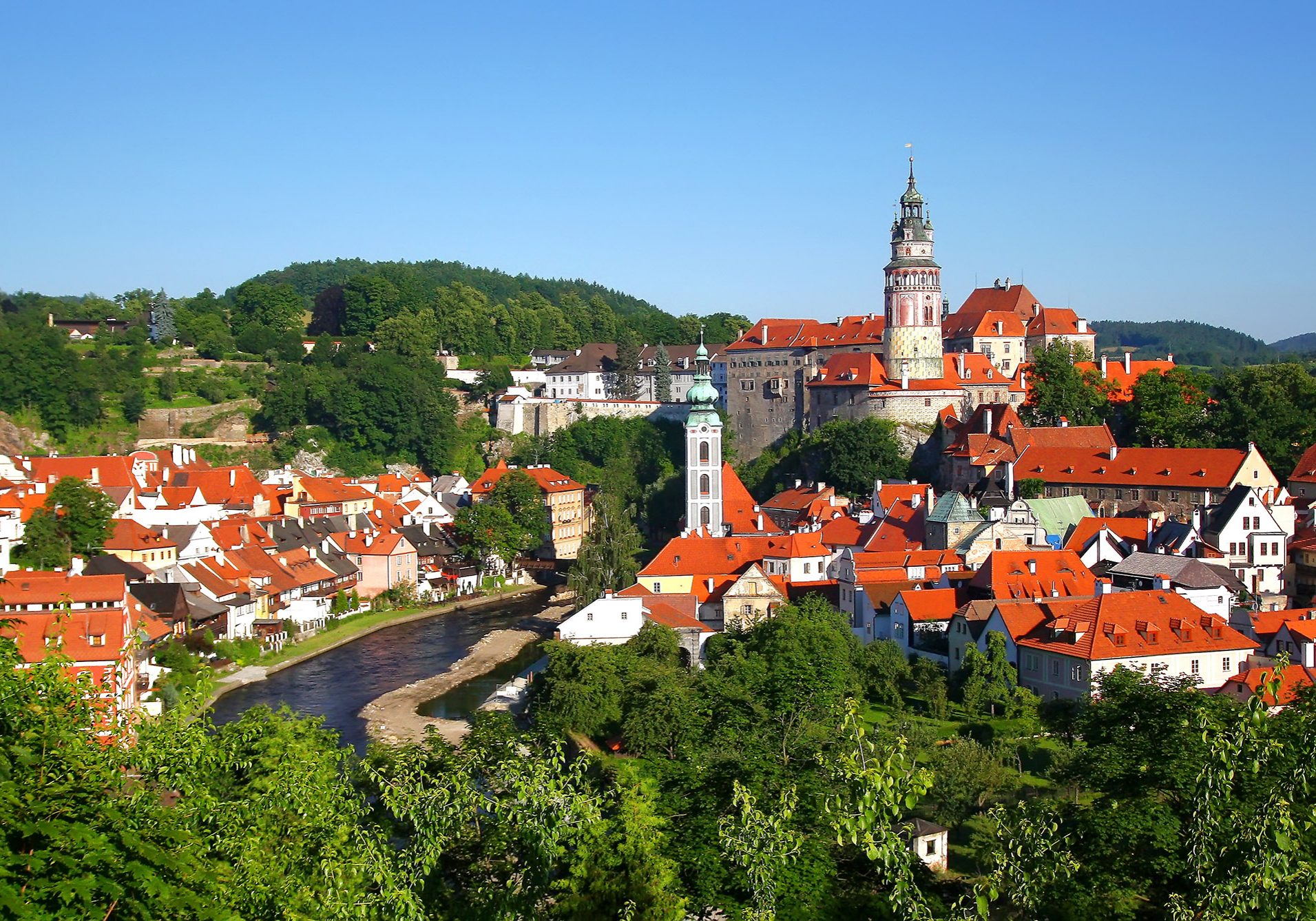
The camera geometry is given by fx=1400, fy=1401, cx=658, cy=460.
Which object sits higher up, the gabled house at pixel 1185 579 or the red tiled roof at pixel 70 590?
the red tiled roof at pixel 70 590

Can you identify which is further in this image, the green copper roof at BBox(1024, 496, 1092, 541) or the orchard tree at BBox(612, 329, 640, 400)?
the orchard tree at BBox(612, 329, 640, 400)

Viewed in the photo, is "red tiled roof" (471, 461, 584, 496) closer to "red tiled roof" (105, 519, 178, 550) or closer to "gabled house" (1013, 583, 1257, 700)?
"red tiled roof" (105, 519, 178, 550)

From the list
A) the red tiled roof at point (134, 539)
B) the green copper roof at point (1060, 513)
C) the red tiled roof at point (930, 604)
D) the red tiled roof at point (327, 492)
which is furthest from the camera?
the red tiled roof at point (327, 492)

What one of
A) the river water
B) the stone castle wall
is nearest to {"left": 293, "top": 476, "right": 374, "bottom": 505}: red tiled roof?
the river water

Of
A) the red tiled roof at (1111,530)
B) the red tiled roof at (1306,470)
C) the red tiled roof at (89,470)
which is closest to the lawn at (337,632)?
the red tiled roof at (89,470)

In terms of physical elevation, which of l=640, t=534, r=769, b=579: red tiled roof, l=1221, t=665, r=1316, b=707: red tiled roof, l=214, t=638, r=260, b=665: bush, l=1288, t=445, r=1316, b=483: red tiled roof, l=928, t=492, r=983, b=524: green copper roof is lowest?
l=214, t=638, r=260, b=665: bush

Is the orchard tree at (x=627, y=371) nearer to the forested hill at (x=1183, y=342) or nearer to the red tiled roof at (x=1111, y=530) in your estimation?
the red tiled roof at (x=1111, y=530)
